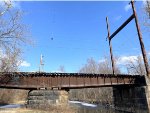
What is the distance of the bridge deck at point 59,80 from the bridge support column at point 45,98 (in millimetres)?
802

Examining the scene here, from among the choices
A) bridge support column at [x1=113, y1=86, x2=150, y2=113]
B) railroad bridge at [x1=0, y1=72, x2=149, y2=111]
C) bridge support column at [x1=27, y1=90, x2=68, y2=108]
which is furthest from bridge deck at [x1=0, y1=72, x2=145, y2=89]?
bridge support column at [x1=113, y1=86, x2=150, y2=113]

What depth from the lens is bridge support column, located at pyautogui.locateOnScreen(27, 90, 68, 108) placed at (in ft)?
95.1

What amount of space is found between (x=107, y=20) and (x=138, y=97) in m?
16.7

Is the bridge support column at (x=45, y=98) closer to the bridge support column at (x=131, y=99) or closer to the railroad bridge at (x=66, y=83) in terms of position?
the railroad bridge at (x=66, y=83)

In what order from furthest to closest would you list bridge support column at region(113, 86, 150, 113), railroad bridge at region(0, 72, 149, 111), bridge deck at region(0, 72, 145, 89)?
bridge support column at region(113, 86, 150, 113) < bridge deck at region(0, 72, 145, 89) < railroad bridge at region(0, 72, 149, 111)

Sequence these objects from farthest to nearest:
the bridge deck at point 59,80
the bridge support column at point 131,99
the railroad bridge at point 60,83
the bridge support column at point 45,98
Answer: the bridge support column at point 131,99 < the bridge deck at point 59,80 < the railroad bridge at point 60,83 < the bridge support column at point 45,98

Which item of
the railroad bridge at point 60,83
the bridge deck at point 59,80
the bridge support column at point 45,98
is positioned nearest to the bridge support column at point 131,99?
the railroad bridge at point 60,83

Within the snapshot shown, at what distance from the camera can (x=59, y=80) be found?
30.4 meters

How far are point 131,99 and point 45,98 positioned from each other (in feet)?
43.7

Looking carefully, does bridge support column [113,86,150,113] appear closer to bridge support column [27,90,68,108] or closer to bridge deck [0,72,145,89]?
bridge deck [0,72,145,89]

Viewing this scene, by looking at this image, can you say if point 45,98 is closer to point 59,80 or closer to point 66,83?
point 59,80

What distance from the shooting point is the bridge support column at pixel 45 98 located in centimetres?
2898

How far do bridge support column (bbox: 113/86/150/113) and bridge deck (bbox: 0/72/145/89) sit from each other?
1.44 meters

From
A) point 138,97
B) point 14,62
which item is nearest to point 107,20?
point 138,97
